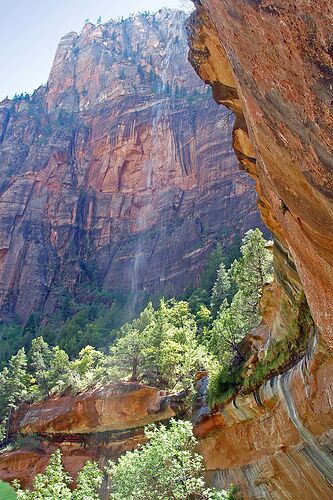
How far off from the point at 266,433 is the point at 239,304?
1011 cm

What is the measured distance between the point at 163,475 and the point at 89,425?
20423mm

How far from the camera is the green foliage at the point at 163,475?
41.4 feet

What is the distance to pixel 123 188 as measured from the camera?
7581 centimetres

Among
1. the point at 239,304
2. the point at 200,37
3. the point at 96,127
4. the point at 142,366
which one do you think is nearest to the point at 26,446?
the point at 142,366

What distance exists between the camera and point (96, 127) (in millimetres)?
85625

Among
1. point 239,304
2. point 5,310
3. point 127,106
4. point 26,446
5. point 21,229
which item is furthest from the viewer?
point 127,106

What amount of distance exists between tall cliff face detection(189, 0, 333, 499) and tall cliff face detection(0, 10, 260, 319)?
42.1 meters

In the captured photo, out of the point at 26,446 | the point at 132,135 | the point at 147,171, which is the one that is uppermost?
the point at 132,135

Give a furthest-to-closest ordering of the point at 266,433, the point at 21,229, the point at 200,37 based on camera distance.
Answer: the point at 21,229 → the point at 266,433 → the point at 200,37

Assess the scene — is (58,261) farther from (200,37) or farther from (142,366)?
(200,37)

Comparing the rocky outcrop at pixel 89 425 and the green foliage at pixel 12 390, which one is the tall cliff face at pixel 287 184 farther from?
the green foliage at pixel 12 390

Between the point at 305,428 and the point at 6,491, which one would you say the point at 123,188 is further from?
the point at 305,428

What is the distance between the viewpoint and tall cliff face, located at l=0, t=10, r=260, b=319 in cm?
6350

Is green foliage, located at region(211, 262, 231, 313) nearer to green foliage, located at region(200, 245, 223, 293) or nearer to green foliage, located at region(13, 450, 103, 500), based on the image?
green foliage, located at region(200, 245, 223, 293)
